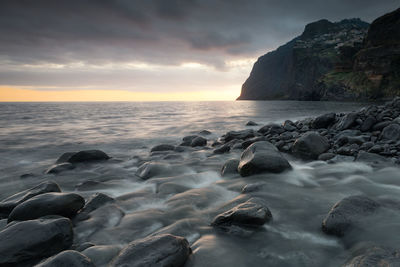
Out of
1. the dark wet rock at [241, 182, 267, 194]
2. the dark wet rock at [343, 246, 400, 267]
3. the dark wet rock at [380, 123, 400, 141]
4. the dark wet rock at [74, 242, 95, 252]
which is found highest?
the dark wet rock at [380, 123, 400, 141]

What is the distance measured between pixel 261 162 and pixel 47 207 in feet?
14.6

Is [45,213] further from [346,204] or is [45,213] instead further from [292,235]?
[346,204]

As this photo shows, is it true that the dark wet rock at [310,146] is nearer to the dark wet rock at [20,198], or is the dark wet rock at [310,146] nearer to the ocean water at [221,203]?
the ocean water at [221,203]

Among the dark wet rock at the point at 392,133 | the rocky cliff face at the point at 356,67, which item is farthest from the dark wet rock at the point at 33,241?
the rocky cliff face at the point at 356,67

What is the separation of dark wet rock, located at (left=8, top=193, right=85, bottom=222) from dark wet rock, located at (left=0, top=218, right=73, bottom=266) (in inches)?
32.0

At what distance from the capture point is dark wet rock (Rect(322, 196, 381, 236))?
10.1 feet

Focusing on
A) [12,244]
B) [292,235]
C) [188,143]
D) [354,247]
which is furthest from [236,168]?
[188,143]

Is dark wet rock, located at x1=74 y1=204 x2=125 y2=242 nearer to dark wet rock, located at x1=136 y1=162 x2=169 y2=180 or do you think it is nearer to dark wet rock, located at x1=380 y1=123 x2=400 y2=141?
dark wet rock, located at x1=136 y1=162 x2=169 y2=180

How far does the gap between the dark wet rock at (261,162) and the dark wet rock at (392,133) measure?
4165 millimetres

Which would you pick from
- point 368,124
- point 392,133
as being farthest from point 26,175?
point 368,124

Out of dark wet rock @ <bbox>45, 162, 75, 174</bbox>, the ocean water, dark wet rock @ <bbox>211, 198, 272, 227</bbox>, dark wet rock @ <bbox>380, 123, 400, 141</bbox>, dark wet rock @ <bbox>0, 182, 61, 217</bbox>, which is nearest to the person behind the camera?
the ocean water

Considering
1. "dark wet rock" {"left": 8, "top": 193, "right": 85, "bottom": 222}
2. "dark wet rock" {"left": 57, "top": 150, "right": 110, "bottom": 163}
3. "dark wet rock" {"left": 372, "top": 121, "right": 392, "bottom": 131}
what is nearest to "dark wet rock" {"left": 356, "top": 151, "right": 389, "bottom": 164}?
"dark wet rock" {"left": 372, "top": 121, "right": 392, "bottom": 131}

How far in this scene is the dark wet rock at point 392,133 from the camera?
7.24 m

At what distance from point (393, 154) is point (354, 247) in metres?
5.06
